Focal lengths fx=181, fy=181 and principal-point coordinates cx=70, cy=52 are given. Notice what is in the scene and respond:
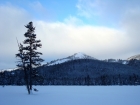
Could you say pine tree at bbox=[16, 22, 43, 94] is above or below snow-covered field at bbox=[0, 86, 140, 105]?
above

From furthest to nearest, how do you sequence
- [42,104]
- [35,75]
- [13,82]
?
[13,82]
[35,75]
[42,104]

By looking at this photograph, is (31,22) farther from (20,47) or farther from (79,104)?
(79,104)

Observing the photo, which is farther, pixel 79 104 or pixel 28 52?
pixel 28 52

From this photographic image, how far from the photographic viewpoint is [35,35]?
1583 inches

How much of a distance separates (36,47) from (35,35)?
2.71 meters

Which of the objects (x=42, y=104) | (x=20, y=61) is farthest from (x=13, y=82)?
(x=42, y=104)

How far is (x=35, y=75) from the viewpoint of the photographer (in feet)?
128

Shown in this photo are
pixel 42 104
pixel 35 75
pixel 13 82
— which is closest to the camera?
pixel 42 104

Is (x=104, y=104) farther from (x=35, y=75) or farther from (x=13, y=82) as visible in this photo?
(x=13, y=82)

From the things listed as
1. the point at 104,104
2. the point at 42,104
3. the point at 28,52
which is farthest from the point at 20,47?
the point at 104,104

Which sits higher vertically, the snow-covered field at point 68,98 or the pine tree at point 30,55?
the pine tree at point 30,55

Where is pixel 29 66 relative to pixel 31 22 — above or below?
below

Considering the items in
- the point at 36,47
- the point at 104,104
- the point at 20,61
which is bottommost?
the point at 104,104

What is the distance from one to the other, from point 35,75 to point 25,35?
29.8ft
